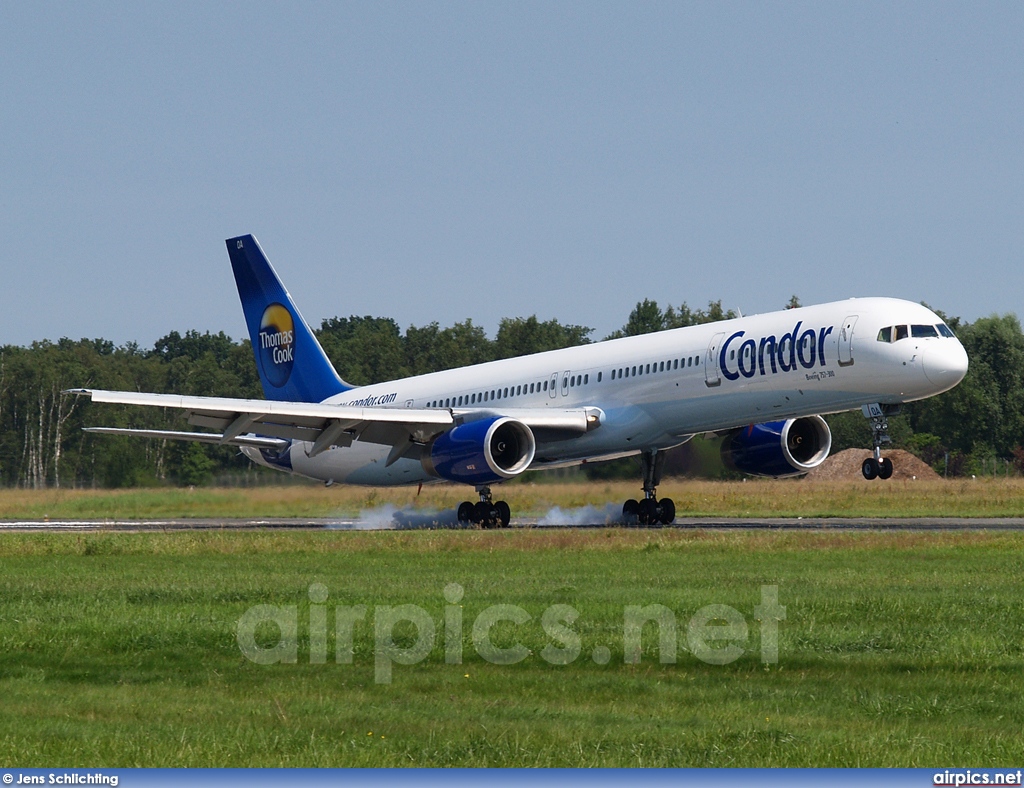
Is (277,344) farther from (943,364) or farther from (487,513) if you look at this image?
(943,364)

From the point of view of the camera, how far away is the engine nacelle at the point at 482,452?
30875mm

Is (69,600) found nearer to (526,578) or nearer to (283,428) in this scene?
(526,578)

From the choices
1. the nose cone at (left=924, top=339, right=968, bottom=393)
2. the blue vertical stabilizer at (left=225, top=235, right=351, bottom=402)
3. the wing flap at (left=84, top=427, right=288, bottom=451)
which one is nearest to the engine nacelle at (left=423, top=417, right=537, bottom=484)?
the wing flap at (left=84, top=427, right=288, bottom=451)

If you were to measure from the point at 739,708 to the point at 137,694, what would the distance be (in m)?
4.41

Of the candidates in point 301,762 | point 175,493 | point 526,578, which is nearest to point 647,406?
point 526,578

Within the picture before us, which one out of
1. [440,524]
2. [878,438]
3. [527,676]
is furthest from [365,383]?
[527,676]

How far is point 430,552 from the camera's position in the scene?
23406 millimetres

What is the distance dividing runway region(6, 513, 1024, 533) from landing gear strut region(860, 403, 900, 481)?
1953mm

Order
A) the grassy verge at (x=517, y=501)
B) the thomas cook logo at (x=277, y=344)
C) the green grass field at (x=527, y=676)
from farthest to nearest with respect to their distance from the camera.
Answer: the thomas cook logo at (x=277, y=344) → the grassy verge at (x=517, y=501) → the green grass field at (x=527, y=676)

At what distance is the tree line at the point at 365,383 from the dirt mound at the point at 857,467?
1.37 meters

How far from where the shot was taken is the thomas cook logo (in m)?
42.1

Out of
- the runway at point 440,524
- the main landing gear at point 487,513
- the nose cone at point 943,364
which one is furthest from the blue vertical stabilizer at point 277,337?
the nose cone at point 943,364

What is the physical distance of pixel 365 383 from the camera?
102 m

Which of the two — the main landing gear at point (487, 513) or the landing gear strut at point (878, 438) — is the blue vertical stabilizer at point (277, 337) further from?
the landing gear strut at point (878, 438)
